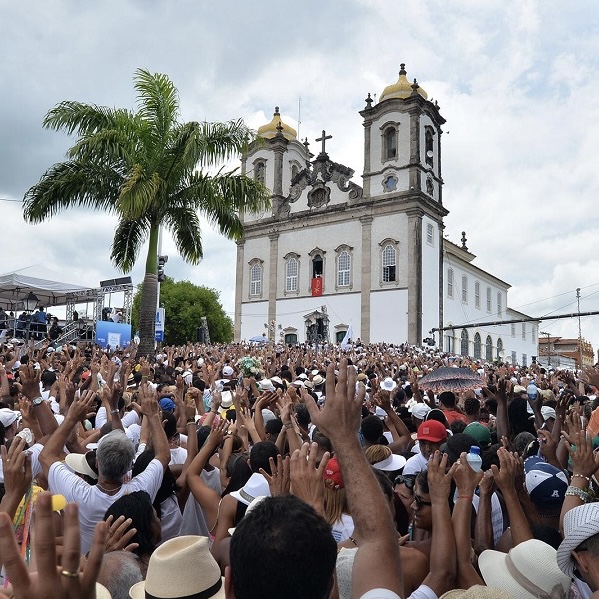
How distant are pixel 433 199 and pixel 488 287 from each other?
1645 cm

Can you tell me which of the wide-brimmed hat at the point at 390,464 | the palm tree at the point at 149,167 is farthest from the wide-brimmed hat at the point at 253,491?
the palm tree at the point at 149,167

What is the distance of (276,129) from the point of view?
49500mm

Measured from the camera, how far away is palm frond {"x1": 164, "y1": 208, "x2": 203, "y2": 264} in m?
15.6

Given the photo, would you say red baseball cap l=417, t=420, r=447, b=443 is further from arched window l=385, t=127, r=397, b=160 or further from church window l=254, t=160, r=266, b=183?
church window l=254, t=160, r=266, b=183

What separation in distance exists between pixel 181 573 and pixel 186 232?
14545 millimetres

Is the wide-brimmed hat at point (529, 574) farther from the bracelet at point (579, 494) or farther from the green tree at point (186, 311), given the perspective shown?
the green tree at point (186, 311)

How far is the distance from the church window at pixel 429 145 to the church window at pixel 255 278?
50.2ft

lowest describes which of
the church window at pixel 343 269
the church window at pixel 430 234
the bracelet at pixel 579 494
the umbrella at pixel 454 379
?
the bracelet at pixel 579 494

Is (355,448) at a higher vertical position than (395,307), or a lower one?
lower

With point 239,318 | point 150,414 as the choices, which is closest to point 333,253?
point 239,318

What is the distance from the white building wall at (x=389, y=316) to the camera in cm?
3891

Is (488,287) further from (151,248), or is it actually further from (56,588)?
(56,588)

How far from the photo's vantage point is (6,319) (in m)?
17.5

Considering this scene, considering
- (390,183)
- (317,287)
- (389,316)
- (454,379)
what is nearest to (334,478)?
(454,379)
